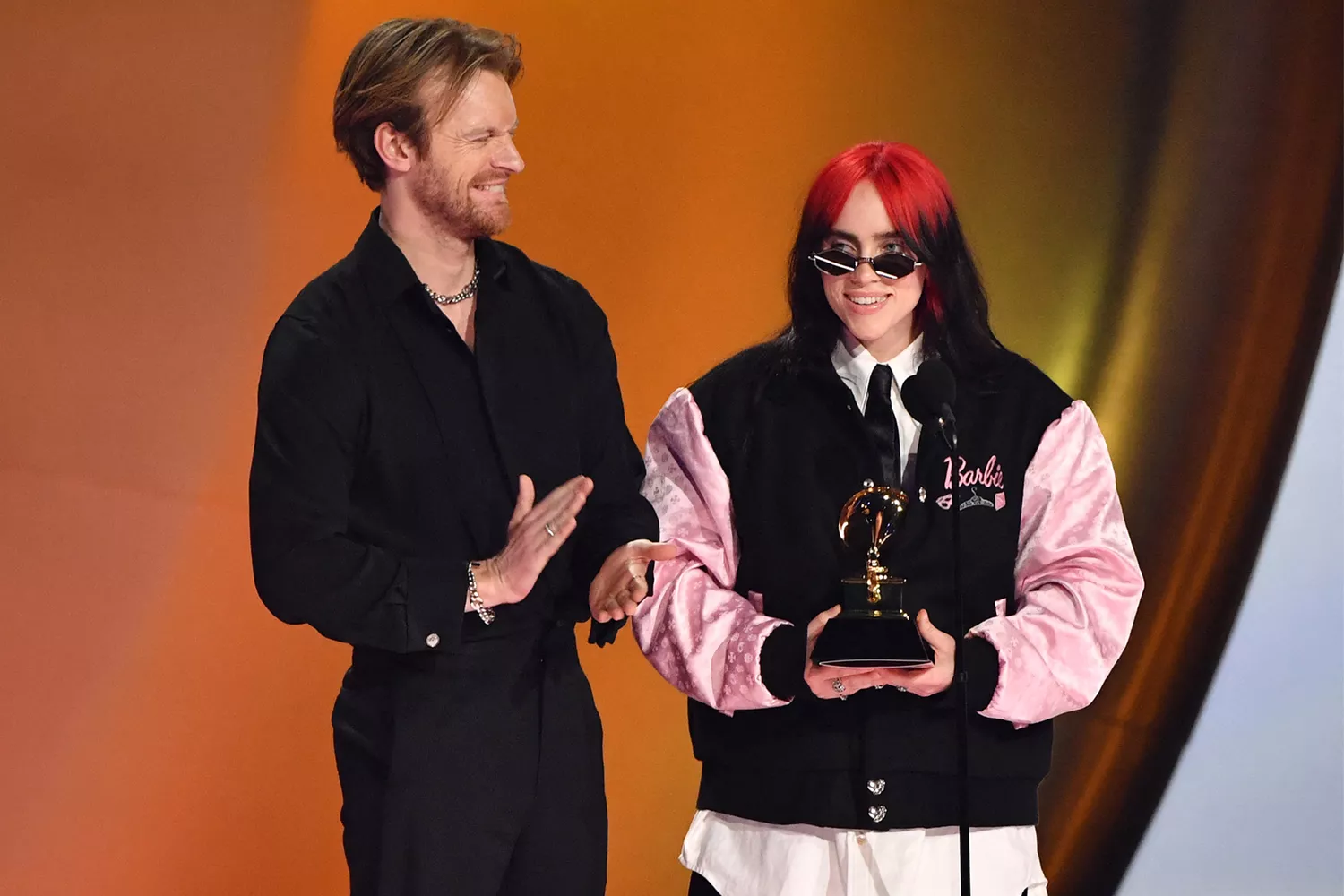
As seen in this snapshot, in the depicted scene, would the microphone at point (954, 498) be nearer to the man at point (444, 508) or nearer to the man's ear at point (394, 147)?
the man at point (444, 508)

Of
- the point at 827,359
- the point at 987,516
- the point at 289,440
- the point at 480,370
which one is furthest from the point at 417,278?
the point at 987,516

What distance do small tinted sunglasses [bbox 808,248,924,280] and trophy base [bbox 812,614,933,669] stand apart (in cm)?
56

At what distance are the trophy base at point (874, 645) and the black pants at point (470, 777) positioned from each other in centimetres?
53

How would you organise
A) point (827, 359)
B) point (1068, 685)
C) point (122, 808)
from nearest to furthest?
point (1068, 685) < point (827, 359) < point (122, 808)

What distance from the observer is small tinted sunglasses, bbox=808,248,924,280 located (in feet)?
7.75

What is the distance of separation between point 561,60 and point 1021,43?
1.21m

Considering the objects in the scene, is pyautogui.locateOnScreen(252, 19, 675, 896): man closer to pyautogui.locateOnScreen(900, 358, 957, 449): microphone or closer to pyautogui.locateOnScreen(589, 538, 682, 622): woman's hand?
pyautogui.locateOnScreen(589, 538, 682, 622): woman's hand

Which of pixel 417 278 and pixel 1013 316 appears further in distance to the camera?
pixel 1013 316

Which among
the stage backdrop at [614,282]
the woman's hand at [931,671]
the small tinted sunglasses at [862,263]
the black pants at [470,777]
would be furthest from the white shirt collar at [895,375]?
the stage backdrop at [614,282]

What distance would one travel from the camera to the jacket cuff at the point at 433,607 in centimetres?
234

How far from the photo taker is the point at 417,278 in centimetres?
251

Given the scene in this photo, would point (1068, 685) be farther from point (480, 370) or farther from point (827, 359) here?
point (480, 370)

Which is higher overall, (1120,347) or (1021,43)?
(1021,43)

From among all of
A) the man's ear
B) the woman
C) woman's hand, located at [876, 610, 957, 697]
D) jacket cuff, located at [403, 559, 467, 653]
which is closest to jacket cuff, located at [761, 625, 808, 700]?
the woman
